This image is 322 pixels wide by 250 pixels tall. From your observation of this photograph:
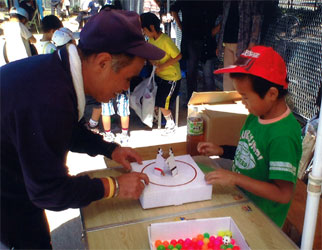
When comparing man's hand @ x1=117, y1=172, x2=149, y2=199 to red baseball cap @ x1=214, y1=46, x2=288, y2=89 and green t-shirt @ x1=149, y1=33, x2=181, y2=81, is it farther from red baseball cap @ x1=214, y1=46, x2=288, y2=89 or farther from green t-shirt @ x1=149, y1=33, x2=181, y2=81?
green t-shirt @ x1=149, y1=33, x2=181, y2=81

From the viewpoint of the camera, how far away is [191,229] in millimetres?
1217

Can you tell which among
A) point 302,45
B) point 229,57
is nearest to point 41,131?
point 302,45

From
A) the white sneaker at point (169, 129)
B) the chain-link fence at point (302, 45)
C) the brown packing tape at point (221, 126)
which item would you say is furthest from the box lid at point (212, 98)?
the white sneaker at point (169, 129)

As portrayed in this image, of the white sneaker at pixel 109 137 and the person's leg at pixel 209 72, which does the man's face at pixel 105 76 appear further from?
the person's leg at pixel 209 72

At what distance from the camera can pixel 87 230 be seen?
1.23 meters

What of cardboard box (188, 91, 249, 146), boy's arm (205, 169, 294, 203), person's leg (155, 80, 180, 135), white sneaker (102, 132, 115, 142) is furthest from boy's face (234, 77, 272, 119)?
white sneaker (102, 132, 115, 142)

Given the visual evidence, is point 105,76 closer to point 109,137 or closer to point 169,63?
point 169,63

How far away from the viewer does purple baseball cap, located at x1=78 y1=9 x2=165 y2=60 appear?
1.11 metres

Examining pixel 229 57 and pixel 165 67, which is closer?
pixel 165 67

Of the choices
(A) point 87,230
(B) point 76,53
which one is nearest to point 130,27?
(B) point 76,53

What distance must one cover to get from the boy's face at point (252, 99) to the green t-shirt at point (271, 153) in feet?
0.24

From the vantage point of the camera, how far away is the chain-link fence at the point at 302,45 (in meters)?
3.73

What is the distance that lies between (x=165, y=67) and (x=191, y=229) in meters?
3.09

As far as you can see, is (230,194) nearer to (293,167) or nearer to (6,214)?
(293,167)
